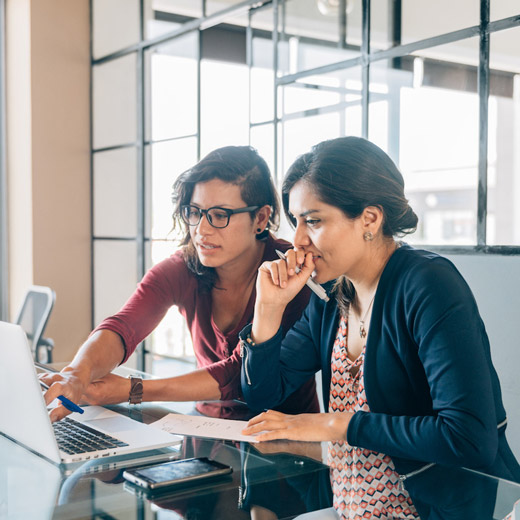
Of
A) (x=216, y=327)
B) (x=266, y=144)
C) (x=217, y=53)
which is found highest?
(x=217, y=53)

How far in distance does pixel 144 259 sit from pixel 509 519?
326 centimetres

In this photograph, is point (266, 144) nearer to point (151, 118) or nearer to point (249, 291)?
point (151, 118)

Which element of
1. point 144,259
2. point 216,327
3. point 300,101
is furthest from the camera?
point 144,259

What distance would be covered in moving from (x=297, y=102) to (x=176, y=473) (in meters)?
2.20

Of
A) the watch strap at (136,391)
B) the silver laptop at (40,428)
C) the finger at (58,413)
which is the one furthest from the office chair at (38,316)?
the silver laptop at (40,428)

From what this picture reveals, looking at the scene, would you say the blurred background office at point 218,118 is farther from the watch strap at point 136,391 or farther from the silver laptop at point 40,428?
the silver laptop at point 40,428

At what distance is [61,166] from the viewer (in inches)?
174

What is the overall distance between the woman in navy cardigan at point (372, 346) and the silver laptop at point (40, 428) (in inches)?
8.7

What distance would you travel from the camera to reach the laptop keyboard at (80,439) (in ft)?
3.93

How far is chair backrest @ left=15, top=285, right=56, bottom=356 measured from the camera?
3.31 m

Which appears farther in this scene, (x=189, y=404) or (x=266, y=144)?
(x=266, y=144)

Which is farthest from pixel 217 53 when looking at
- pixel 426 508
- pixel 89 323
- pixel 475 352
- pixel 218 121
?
pixel 426 508

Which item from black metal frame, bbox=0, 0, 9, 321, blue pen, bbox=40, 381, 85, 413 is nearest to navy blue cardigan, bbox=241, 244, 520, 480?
blue pen, bbox=40, 381, 85, 413

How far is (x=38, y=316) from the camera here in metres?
3.45
